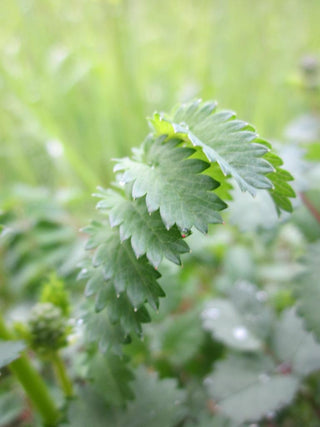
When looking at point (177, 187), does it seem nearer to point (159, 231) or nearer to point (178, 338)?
point (159, 231)

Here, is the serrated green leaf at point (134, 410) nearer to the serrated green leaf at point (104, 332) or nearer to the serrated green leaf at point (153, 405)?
the serrated green leaf at point (153, 405)

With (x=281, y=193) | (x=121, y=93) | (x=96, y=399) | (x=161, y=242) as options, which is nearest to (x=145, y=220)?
(x=161, y=242)

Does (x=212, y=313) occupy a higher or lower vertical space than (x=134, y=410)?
higher

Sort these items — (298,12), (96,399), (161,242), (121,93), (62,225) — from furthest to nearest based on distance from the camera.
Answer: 1. (298,12)
2. (121,93)
3. (62,225)
4. (96,399)
5. (161,242)

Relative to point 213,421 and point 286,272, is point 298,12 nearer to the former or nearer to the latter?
point 286,272

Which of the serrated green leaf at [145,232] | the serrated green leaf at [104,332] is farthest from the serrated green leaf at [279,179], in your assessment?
the serrated green leaf at [104,332]

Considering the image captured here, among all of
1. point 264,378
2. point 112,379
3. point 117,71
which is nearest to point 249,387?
point 264,378

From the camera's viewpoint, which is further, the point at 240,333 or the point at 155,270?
the point at 240,333
